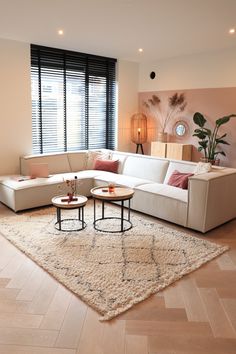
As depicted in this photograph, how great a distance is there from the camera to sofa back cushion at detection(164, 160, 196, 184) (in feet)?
15.3

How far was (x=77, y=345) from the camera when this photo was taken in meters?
1.99

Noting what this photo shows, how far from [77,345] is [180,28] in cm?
420

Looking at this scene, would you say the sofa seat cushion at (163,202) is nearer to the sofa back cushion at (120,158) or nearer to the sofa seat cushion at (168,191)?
the sofa seat cushion at (168,191)

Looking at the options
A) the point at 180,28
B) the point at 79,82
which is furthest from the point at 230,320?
the point at 79,82

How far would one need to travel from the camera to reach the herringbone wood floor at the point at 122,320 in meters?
1.98

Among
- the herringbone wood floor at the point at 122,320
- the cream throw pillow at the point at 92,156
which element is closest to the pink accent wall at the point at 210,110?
the cream throw pillow at the point at 92,156

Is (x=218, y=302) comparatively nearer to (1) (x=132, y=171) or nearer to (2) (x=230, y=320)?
(2) (x=230, y=320)

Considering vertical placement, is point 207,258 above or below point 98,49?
below

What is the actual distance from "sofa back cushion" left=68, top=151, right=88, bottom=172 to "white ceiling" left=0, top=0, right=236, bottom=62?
1.98 metres

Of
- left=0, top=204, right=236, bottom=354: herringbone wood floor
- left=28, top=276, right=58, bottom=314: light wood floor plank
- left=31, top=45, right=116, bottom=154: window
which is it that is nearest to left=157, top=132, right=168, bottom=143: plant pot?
left=31, top=45, right=116, bottom=154: window

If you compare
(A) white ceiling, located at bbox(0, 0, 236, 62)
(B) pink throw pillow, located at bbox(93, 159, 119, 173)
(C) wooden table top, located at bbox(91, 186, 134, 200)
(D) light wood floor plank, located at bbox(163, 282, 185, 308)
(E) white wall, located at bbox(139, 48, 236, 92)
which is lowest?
(D) light wood floor plank, located at bbox(163, 282, 185, 308)

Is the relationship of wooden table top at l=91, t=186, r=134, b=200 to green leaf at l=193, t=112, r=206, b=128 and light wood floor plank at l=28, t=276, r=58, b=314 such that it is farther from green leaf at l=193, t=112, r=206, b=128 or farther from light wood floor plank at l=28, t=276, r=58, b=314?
green leaf at l=193, t=112, r=206, b=128

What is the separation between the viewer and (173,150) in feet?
21.2

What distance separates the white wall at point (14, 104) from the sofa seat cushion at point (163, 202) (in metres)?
2.47
